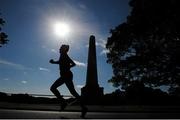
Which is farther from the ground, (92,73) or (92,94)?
(92,73)

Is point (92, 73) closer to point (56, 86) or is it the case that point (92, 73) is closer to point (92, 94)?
point (92, 94)

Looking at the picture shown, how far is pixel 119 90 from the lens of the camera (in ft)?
113

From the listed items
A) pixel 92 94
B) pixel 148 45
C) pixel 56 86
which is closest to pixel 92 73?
pixel 92 94

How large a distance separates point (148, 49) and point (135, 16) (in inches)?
153

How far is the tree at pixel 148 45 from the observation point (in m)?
27.4

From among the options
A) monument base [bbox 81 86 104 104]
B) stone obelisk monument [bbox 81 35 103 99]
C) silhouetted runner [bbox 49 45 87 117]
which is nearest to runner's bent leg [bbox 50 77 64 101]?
silhouetted runner [bbox 49 45 87 117]

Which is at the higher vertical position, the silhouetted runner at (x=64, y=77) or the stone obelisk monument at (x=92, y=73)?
the stone obelisk monument at (x=92, y=73)

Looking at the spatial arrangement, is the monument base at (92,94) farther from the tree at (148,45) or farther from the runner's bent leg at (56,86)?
Answer: the runner's bent leg at (56,86)

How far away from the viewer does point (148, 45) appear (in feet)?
102

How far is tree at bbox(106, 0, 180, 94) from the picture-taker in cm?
2738

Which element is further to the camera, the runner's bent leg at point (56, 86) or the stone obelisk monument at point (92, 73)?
the stone obelisk monument at point (92, 73)

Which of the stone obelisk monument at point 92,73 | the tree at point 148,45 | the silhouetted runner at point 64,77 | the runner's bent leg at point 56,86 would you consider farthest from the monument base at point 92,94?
the runner's bent leg at point 56,86

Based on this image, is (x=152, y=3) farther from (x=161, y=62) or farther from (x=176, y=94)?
(x=176, y=94)

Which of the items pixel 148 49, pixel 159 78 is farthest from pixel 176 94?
pixel 148 49
